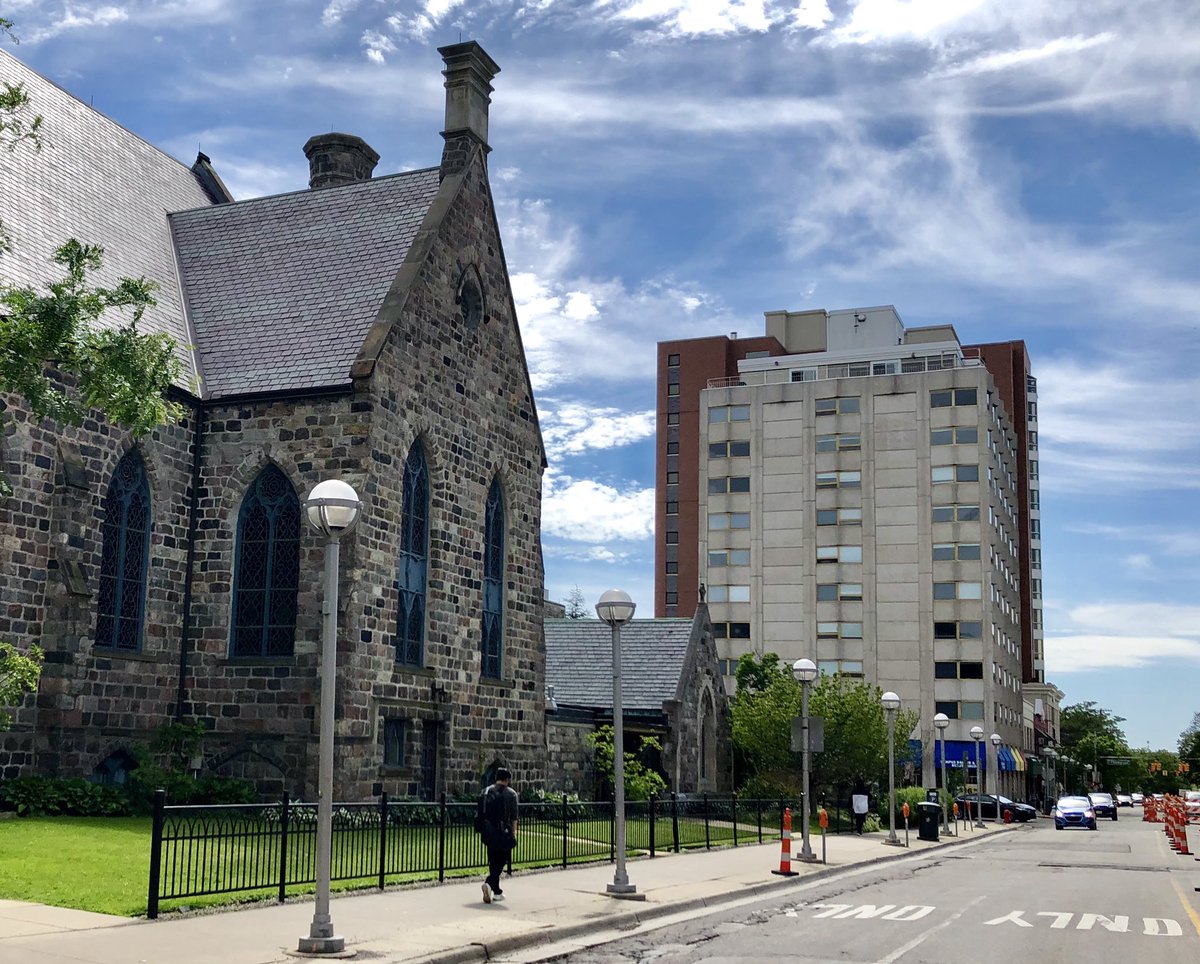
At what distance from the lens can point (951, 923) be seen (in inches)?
592

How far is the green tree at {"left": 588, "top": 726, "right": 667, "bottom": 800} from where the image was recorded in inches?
1289

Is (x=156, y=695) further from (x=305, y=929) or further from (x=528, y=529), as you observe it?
(x=305, y=929)

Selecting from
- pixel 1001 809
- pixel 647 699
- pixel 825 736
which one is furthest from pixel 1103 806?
pixel 647 699

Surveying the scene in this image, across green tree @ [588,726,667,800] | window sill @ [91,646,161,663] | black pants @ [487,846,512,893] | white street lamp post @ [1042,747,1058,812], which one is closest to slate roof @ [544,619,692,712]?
green tree @ [588,726,667,800]

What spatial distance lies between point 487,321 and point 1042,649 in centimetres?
10313

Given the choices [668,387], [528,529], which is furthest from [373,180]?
[668,387]

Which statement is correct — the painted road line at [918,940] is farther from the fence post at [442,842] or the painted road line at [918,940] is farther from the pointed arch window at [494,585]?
the pointed arch window at [494,585]

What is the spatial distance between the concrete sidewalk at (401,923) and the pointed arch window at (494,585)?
33.1 ft

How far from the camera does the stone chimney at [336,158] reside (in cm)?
3481

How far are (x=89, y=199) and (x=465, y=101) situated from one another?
895cm

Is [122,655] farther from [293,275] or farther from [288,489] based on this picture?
[293,275]

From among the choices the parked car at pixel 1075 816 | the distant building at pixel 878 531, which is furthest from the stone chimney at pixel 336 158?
the distant building at pixel 878 531

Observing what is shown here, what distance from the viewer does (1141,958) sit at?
1261 centimetres

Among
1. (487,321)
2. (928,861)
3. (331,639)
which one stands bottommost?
(928,861)
